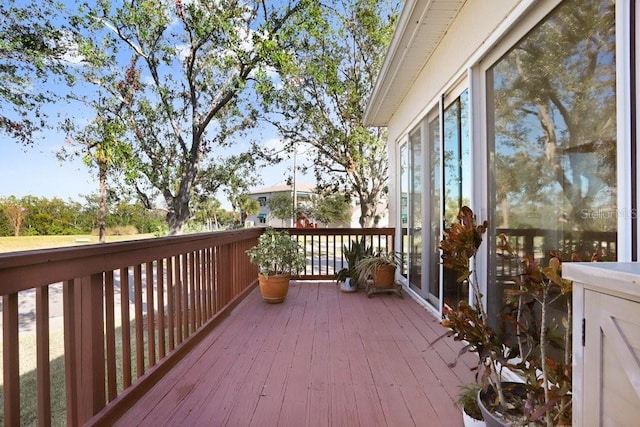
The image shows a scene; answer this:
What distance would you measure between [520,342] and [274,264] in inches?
112

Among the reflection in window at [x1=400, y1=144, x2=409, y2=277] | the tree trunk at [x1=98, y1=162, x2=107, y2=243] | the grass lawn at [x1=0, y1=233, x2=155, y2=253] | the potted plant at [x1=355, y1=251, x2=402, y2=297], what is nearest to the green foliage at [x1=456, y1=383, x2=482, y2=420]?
the grass lawn at [x1=0, y1=233, x2=155, y2=253]

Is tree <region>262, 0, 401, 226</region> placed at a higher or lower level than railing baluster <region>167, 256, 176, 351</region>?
higher

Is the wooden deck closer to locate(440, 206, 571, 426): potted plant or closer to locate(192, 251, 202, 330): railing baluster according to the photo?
locate(192, 251, 202, 330): railing baluster

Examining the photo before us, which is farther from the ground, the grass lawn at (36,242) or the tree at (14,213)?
the tree at (14,213)

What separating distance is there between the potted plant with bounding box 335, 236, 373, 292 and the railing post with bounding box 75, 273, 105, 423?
3.33 meters

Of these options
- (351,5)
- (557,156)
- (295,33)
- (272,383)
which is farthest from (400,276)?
(351,5)

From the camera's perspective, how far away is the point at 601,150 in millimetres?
1356

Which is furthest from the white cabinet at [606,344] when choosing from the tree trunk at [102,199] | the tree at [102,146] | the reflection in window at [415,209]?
the tree trunk at [102,199]

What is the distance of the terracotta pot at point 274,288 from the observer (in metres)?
3.92

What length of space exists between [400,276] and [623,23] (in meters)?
4.02

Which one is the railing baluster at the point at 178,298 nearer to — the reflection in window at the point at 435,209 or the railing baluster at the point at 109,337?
the railing baluster at the point at 109,337

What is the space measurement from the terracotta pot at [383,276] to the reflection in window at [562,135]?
2.37 metres

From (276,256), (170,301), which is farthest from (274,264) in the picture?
(170,301)

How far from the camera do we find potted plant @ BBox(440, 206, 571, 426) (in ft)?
3.92
